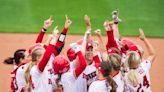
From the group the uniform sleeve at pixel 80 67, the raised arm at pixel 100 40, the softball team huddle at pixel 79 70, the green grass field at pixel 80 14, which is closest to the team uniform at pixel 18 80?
the softball team huddle at pixel 79 70

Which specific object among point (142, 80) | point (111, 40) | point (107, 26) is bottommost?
point (142, 80)

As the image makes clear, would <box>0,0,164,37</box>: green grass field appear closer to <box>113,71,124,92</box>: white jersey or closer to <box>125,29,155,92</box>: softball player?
<box>125,29,155,92</box>: softball player

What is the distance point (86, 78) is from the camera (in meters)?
7.59

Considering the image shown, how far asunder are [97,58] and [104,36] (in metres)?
5.45

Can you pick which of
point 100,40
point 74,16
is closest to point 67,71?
point 100,40

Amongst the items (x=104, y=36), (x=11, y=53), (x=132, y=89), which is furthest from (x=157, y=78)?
(x=132, y=89)

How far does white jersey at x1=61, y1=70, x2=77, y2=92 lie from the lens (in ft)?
22.8

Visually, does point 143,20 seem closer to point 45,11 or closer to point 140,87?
point 45,11

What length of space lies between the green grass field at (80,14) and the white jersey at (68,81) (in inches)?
251

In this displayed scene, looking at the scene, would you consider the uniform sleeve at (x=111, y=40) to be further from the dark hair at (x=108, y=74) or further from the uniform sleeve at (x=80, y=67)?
the dark hair at (x=108, y=74)

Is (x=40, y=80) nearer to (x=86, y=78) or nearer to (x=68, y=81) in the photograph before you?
(x=68, y=81)

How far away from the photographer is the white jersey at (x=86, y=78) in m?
7.49

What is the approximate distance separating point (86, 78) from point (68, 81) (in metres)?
0.67

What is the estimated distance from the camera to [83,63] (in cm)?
691
